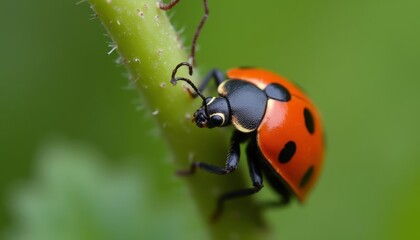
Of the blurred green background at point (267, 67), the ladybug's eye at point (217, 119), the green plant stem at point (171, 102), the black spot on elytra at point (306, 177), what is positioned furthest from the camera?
the blurred green background at point (267, 67)

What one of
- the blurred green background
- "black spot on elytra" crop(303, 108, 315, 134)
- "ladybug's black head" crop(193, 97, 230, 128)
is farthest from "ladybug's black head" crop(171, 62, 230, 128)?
the blurred green background

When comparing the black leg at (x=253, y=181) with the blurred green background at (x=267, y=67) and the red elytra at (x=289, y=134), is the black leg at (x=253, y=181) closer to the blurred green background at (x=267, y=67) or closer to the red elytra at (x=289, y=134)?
the red elytra at (x=289, y=134)

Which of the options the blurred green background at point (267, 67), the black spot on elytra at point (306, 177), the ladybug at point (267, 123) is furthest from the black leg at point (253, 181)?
the blurred green background at point (267, 67)

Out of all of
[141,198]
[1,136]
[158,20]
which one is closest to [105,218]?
[141,198]

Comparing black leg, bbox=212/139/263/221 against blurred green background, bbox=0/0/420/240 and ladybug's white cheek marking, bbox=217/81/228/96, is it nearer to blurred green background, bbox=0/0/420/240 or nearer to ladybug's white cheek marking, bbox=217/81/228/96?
ladybug's white cheek marking, bbox=217/81/228/96

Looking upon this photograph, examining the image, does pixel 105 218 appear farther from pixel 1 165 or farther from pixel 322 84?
pixel 322 84

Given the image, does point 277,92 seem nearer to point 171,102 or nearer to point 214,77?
point 214,77
